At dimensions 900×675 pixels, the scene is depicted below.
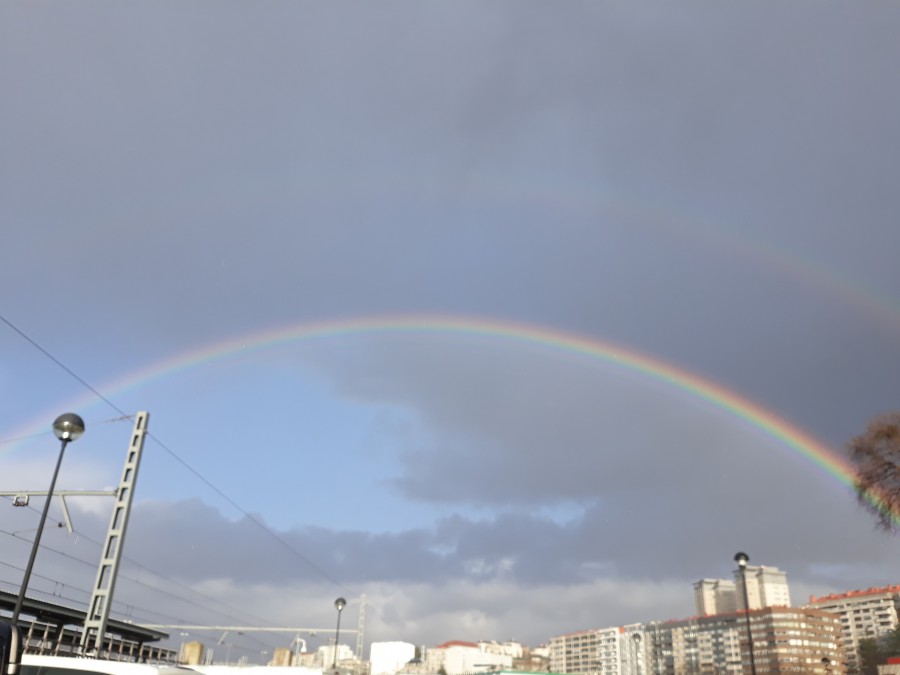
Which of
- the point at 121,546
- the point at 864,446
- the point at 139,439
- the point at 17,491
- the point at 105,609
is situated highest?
the point at 864,446

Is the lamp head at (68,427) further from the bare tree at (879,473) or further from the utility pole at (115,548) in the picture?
the bare tree at (879,473)

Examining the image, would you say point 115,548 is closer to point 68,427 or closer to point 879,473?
point 68,427

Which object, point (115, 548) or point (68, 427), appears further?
point (115, 548)

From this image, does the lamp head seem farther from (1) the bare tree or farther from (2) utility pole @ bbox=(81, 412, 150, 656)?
(1) the bare tree

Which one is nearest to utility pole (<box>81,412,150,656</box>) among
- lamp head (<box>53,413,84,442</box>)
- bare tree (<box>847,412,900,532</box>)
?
lamp head (<box>53,413,84,442</box>)

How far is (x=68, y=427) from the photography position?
61.5 ft

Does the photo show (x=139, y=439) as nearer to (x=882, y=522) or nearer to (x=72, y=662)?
(x=72, y=662)

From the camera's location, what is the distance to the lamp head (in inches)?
734

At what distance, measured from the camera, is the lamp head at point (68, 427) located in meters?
18.6

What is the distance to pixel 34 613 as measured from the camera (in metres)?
35.5

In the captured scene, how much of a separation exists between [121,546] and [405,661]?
90.5m

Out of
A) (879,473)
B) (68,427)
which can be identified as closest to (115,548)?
(68,427)

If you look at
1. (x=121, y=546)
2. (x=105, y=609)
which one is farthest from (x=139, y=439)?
(x=105, y=609)

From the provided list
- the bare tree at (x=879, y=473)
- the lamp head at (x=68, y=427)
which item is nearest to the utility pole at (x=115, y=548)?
the lamp head at (x=68, y=427)
